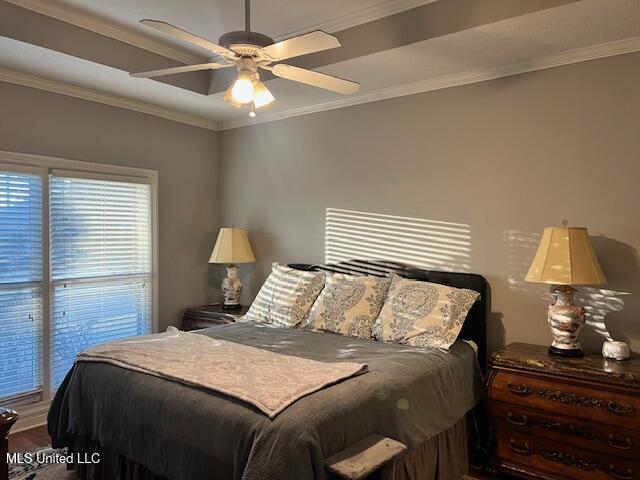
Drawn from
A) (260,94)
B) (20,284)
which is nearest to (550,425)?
(260,94)

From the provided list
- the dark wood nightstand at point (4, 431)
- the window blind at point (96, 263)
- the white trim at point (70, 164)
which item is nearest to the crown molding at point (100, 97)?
the white trim at point (70, 164)

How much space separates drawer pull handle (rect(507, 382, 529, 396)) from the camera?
2.56m

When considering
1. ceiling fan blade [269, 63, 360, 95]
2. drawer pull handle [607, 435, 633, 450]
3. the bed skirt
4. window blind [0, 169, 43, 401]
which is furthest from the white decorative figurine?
window blind [0, 169, 43, 401]

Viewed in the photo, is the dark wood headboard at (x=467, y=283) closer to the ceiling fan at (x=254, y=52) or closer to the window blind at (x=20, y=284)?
the ceiling fan at (x=254, y=52)

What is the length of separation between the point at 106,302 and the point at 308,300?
1732 mm

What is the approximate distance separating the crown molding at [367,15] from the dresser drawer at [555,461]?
→ 2.46 meters

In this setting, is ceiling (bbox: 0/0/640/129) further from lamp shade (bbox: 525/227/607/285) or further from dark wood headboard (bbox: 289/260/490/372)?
dark wood headboard (bbox: 289/260/490/372)

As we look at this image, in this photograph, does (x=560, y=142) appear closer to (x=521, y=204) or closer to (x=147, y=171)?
(x=521, y=204)

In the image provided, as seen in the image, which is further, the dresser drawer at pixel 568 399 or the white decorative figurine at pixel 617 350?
the white decorative figurine at pixel 617 350

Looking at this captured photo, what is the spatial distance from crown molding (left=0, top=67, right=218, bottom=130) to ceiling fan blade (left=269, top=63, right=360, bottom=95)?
2.06 meters

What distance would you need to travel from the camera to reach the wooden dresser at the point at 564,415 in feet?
7.58

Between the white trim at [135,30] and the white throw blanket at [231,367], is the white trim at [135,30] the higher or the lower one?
the higher one

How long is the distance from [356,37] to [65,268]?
106 inches

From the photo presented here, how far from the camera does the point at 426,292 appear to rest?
3.00 meters
